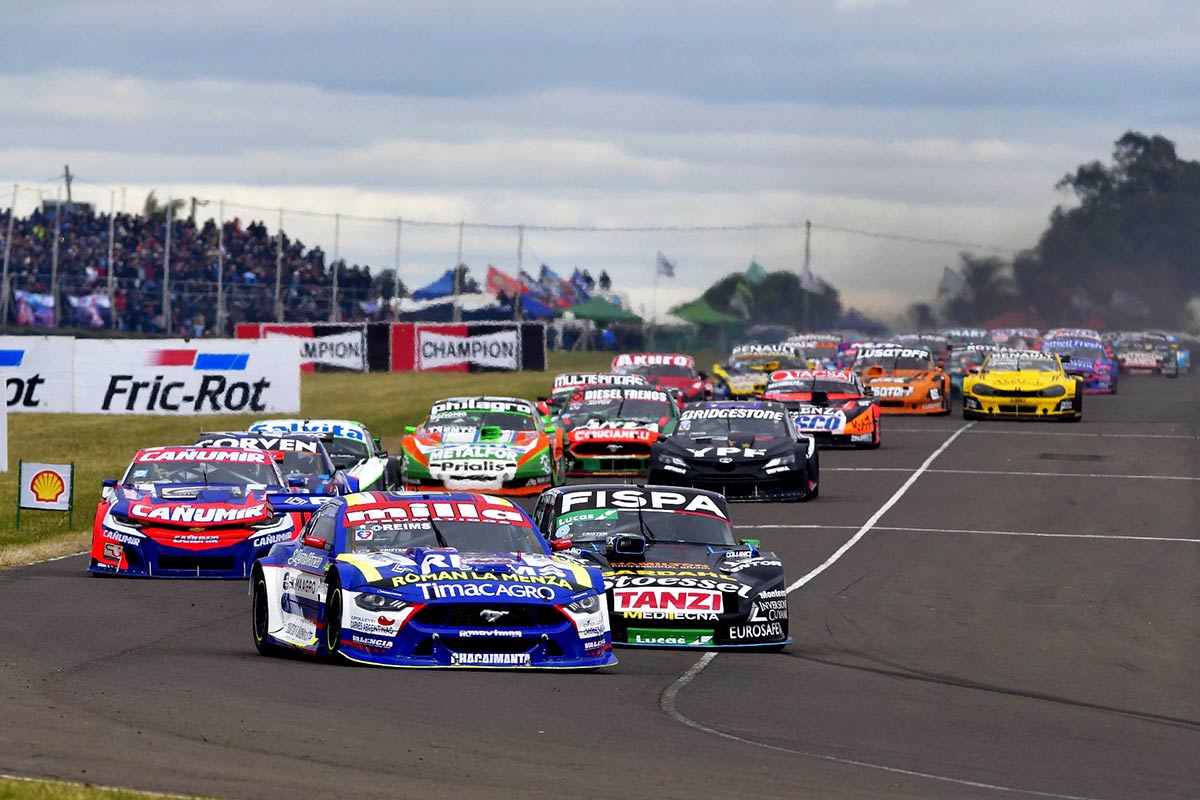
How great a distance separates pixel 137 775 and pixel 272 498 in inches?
410

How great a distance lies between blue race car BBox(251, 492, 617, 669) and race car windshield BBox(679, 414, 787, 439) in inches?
534

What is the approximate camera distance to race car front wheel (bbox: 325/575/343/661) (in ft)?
40.6

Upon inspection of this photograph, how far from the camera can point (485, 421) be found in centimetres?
2850

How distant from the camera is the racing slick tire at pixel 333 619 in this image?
12.4 m

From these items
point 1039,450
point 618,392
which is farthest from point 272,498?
point 1039,450

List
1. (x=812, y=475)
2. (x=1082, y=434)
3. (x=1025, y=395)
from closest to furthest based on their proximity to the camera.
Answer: (x=812, y=475) → (x=1082, y=434) → (x=1025, y=395)

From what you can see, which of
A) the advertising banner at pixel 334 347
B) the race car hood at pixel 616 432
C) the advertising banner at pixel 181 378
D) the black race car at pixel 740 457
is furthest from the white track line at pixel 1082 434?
the advertising banner at pixel 334 347

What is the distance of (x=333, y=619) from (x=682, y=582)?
279 cm

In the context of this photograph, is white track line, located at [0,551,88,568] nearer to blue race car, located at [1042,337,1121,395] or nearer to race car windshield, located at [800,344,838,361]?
blue race car, located at [1042,337,1121,395]

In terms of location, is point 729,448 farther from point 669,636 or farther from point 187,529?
point 669,636

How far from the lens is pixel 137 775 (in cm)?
856

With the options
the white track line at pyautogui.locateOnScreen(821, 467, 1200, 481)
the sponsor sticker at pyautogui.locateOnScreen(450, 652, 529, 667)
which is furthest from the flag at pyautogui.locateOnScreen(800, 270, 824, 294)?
the sponsor sticker at pyautogui.locateOnScreen(450, 652, 529, 667)

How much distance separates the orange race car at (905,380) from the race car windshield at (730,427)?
16758mm

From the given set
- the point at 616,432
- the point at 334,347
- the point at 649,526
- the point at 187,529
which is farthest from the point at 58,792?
the point at 334,347
